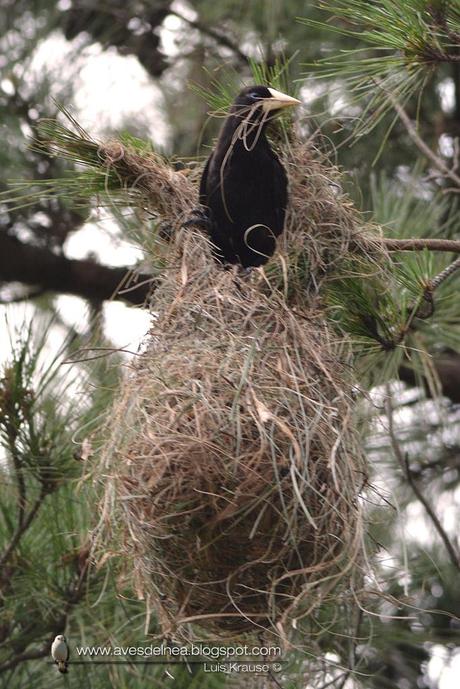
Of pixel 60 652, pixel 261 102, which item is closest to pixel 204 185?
pixel 261 102

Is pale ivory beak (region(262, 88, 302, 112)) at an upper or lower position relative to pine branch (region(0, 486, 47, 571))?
upper

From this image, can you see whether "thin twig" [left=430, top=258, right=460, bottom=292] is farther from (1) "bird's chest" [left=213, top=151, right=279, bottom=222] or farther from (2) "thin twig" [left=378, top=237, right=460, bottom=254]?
(1) "bird's chest" [left=213, top=151, right=279, bottom=222]

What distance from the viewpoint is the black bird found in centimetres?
197

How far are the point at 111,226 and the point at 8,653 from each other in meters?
1.07

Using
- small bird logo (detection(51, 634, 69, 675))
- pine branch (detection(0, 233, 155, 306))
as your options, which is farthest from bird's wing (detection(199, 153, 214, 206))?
pine branch (detection(0, 233, 155, 306))

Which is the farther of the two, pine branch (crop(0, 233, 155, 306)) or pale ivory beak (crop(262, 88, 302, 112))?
pine branch (crop(0, 233, 155, 306))

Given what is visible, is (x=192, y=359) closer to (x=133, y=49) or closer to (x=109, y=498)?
(x=109, y=498)

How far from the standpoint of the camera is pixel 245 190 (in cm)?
201

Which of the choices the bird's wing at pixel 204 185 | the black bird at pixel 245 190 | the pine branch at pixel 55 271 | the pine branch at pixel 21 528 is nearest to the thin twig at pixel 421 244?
the black bird at pixel 245 190

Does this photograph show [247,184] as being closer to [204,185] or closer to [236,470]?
[204,185]

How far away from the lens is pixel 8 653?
7.15ft

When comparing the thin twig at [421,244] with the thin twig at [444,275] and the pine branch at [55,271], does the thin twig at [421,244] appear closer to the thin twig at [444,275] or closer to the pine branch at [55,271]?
the thin twig at [444,275]

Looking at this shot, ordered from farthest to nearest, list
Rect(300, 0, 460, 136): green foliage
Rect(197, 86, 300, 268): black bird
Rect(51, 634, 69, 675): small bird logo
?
Rect(197, 86, 300, 268): black bird < Rect(51, 634, 69, 675): small bird logo < Rect(300, 0, 460, 136): green foliage

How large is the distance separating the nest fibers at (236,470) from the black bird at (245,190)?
25 cm
